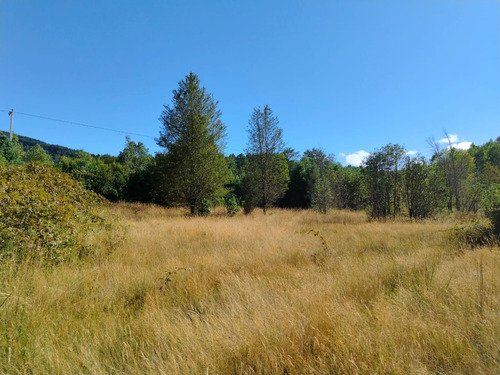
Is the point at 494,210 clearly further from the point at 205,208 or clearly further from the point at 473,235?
the point at 205,208

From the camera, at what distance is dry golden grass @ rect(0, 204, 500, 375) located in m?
1.76

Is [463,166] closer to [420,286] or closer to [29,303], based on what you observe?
[420,286]

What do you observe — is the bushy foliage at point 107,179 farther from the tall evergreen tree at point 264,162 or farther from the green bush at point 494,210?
the green bush at point 494,210

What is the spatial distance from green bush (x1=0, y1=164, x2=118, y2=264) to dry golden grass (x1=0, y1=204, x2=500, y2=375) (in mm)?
378

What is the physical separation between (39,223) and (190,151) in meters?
10.7

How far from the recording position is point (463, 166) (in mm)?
23062

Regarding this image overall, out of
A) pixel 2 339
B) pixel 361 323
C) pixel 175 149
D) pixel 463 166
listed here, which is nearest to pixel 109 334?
pixel 2 339

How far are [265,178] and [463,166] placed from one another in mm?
21088

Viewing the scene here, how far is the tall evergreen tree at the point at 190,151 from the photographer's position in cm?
1420

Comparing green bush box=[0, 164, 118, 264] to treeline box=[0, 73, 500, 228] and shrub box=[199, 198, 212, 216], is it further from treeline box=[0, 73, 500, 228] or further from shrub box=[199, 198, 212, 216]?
shrub box=[199, 198, 212, 216]

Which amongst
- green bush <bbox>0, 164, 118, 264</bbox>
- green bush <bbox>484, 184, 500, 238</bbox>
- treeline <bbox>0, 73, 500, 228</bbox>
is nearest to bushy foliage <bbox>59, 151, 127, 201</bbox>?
treeline <bbox>0, 73, 500, 228</bbox>

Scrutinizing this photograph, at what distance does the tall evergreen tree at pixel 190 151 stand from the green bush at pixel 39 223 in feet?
29.9

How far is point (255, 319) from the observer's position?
2238 mm

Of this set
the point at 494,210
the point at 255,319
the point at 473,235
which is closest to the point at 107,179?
the point at 255,319
